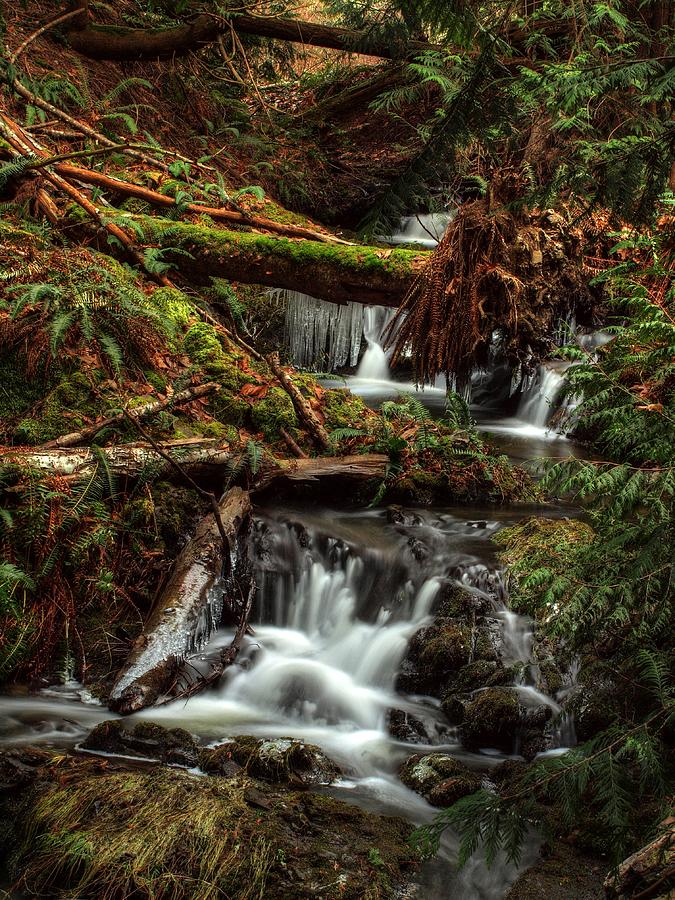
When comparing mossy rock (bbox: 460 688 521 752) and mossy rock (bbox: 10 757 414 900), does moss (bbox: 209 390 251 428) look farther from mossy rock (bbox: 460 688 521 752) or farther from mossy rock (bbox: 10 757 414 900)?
mossy rock (bbox: 10 757 414 900)

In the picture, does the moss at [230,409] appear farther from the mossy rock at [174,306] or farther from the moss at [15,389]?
the moss at [15,389]

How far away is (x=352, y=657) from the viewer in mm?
5105

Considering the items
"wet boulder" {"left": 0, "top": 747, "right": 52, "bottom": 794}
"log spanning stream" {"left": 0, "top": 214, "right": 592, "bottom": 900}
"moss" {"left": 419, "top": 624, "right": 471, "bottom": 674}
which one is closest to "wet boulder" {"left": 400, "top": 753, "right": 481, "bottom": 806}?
"log spanning stream" {"left": 0, "top": 214, "right": 592, "bottom": 900}

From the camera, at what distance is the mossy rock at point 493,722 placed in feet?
13.8

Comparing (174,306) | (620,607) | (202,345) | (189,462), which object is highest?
(174,306)

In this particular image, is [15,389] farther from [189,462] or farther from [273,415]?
[273,415]

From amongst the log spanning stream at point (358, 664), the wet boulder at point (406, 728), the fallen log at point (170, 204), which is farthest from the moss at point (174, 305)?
the wet boulder at point (406, 728)

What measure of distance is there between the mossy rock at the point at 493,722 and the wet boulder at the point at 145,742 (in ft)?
5.30

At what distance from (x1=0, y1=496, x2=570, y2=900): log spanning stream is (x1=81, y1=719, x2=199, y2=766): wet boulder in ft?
0.58

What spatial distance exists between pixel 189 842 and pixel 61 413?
369cm

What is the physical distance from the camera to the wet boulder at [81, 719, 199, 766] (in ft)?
12.4

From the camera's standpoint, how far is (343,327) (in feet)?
31.8

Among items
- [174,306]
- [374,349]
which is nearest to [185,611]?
[174,306]

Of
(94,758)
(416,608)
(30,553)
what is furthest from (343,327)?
(94,758)
